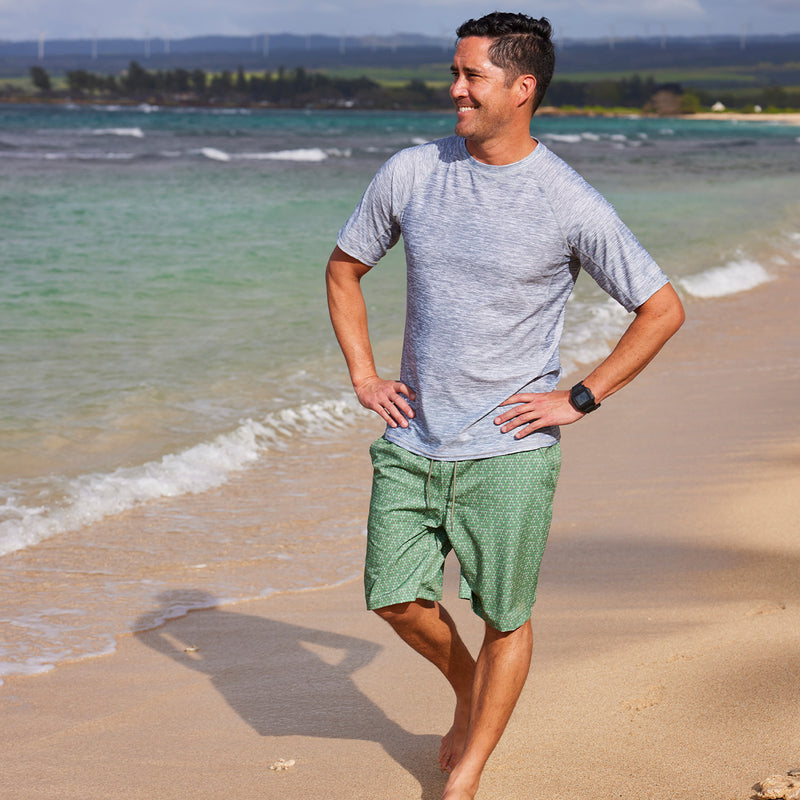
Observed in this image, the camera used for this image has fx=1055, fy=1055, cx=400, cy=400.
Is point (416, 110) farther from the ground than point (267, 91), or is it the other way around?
point (267, 91)

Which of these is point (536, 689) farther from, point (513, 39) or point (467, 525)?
point (513, 39)

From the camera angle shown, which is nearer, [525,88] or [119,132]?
[525,88]

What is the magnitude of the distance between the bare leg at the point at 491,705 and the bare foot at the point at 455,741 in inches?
8.8

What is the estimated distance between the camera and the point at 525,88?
2664 mm

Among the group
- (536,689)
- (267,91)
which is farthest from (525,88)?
(267,91)

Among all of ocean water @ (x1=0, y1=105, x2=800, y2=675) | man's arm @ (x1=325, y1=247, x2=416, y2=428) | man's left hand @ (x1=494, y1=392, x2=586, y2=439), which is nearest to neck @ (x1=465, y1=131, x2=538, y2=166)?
man's arm @ (x1=325, y1=247, x2=416, y2=428)

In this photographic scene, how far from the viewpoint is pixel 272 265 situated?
14453mm

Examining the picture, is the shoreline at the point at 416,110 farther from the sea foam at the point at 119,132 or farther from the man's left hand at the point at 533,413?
the man's left hand at the point at 533,413

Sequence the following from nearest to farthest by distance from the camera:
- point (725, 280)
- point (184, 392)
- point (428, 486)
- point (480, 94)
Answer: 1. point (480, 94)
2. point (428, 486)
3. point (184, 392)
4. point (725, 280)

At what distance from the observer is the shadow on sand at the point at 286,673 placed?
10.7 ft

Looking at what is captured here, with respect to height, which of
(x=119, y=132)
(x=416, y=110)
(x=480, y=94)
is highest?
(x=416, y=110)

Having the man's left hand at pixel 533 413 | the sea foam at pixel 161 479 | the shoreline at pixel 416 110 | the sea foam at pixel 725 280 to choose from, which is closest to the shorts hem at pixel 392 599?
the man's left hand at pixel 533 413

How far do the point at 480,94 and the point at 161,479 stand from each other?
398 cm

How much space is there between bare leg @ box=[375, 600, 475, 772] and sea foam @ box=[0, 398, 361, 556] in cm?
290
